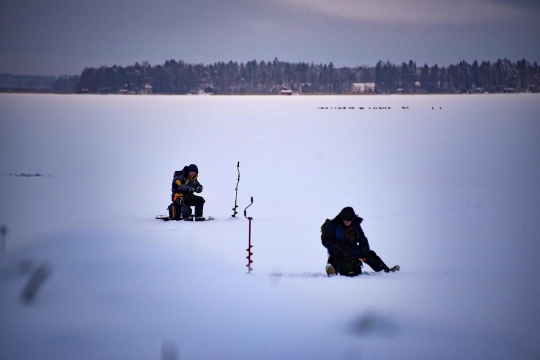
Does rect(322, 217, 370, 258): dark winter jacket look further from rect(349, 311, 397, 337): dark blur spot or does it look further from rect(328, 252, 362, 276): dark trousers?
rect(349, 311, 397, 337): dark blur spot

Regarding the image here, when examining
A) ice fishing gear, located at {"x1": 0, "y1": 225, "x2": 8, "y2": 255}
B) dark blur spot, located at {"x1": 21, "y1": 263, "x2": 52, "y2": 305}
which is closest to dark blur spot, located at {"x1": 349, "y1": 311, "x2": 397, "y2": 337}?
dark blur spot, located at {"x1": 21, "y1": 263, "x2": 52, "y2": 305}

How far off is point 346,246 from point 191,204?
163 inches

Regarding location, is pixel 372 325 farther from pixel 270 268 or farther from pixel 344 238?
pixel 270 268

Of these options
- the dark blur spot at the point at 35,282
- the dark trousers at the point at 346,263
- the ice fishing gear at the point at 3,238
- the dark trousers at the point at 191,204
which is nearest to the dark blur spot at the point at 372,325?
the dark trousers at the point at 346,263

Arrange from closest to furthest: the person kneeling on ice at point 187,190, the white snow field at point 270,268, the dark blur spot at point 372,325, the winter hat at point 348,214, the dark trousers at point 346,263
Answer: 1. the white snow field at point 270,268
2. the dark blur spot at point 372,325
3. the winter hat at point 348,214
4. the dark trousers at point 346,263
5. the person kneeling on ice at point 187,190

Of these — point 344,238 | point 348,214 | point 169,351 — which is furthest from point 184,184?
point 169,351

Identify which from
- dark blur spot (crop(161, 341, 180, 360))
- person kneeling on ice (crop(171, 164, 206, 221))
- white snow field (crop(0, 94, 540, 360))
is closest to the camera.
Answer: dark blur spot (crop(161, 341, 180, 360))

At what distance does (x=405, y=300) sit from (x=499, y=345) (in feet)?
4.67

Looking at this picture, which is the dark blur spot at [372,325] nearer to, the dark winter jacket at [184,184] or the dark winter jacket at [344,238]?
the dark winter jacket at [344,238]

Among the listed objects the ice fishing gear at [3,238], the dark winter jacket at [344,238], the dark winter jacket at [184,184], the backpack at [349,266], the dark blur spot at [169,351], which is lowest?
the dark blur spot at [169,351]

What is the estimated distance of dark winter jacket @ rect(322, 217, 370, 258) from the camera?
26.8 ft

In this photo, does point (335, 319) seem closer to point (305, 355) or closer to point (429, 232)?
point (305, 355)

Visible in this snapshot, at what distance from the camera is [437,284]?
26.8 ft

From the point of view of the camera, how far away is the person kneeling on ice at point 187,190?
1139 centimetres
